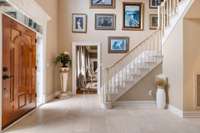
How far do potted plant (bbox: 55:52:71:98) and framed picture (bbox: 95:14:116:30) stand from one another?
175 centimetres

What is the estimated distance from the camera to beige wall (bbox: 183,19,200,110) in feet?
17.1

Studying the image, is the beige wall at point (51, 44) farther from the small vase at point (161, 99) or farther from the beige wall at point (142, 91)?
the small vase at point (161, 99)

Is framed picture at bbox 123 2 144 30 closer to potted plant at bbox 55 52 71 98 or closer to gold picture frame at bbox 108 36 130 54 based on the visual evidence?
gold picture frame at bbox 108 36 130 54

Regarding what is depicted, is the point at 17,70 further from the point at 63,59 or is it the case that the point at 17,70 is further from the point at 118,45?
the point at 118,45

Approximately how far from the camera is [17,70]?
4898 mm

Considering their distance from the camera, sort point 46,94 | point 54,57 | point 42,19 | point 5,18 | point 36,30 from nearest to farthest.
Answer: point 5,18, point 36,30, point 42,19, point 46,94, point 54,57

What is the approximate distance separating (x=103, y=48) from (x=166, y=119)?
4847 millimetres

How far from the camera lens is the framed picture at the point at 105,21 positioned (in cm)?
927

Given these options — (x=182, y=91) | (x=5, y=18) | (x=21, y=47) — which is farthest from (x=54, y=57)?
(x=182, y=91)

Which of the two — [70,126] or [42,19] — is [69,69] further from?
[70,126]

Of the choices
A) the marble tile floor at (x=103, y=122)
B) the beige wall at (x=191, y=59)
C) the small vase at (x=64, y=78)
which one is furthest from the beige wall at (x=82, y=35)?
the beige wall at (x=191, y=59)

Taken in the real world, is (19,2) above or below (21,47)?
above

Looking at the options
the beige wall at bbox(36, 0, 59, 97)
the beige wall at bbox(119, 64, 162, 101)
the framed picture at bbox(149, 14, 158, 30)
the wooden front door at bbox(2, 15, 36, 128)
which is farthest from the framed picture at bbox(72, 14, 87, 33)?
the beige wall at bbox(119, 64, 162, 101)

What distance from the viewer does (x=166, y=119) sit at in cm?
497
